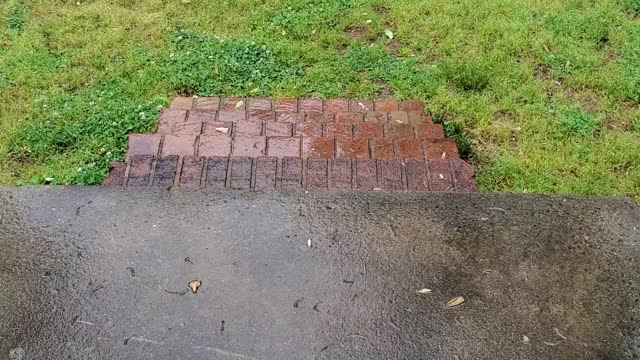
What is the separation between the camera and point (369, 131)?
14.5ft

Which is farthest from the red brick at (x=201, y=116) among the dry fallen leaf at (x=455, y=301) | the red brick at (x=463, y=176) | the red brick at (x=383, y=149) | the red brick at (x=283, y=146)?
the dry fallen leaf at (x=455, y=301)

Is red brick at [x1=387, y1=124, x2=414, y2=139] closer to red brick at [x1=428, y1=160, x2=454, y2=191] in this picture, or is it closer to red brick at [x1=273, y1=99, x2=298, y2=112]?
red brick at [x1=428, y1=160, x2=454, y2=191]

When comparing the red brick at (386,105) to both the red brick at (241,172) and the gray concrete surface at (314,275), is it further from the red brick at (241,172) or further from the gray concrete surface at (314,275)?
the gray concrete surface at (314,275)

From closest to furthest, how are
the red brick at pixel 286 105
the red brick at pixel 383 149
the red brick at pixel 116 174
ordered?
the red brick at pixel 116 174, the red brick at pixel 383 149, the red brick at pixel 286 105

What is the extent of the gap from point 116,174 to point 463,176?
1.97 metres

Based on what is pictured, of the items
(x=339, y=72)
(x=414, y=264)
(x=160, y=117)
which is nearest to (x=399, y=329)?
(x=414, y=264)

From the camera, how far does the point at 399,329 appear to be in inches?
110

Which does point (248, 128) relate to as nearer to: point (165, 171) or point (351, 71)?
point (165, 171)

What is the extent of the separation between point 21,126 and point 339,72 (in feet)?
7.57

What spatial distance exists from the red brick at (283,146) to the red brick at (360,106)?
66cm

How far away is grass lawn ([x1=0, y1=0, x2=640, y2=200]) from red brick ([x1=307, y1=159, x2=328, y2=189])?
1141mm

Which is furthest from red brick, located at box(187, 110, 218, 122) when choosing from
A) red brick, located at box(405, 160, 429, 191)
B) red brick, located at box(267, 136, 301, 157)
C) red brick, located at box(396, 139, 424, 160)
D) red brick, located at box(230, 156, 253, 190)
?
red brick, located at box(405, 160, 429, 191)

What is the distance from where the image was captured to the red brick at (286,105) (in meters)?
4.76

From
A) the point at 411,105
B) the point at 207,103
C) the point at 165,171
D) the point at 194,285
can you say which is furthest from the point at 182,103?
the point at 194,285
